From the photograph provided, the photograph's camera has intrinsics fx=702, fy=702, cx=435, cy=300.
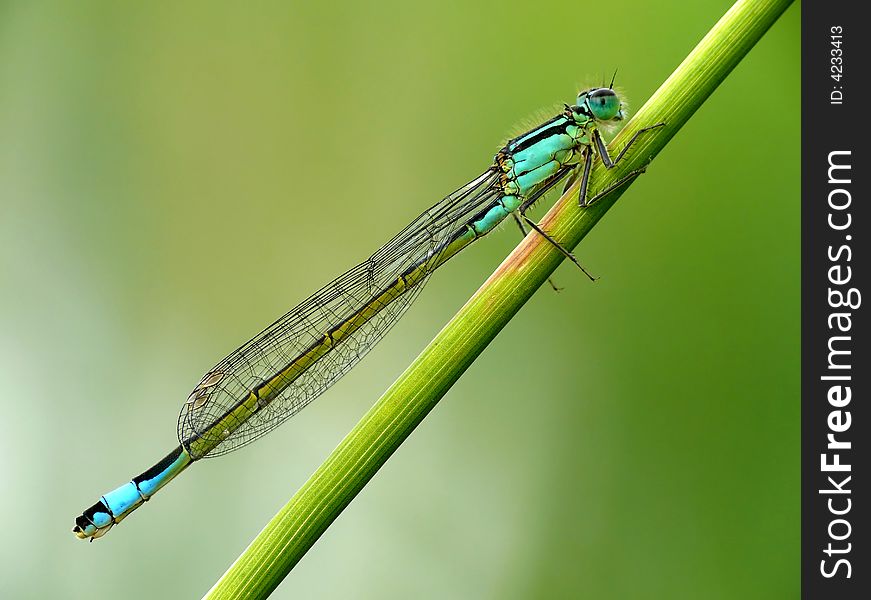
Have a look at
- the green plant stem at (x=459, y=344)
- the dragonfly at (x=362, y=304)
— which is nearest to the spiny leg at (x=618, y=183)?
the green plant stem at (x=459, y=344)

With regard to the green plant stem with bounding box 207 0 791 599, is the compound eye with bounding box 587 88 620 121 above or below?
above

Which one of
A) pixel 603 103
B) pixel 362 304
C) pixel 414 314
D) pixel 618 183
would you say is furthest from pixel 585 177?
pixel 414 314

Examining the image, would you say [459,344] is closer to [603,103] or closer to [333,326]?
[333,326]

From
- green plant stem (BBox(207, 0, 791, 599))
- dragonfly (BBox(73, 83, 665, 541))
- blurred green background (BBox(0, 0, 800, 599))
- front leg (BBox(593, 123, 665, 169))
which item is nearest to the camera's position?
green plant stem (BBox(207, 0, 791, 599))

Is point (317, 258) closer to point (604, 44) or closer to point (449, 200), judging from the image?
point (449, 200)

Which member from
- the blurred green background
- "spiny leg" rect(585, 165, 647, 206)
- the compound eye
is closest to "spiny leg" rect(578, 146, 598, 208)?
"spiny leg" rect(585, 165, 647, 206)

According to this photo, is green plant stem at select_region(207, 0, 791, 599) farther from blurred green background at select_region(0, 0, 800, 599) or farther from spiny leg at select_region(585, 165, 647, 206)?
blurred green background at select_region(0, 0, 800, 599)

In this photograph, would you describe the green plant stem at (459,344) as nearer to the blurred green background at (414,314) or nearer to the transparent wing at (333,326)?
the transparent wing at (333,326)
